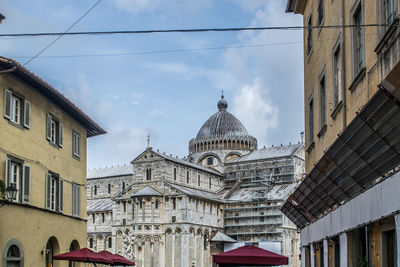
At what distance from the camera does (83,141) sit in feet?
105

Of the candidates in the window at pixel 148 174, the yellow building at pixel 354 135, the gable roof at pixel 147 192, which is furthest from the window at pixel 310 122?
the window at pixel 148 174

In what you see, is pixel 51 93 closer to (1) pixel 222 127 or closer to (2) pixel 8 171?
(2) pixel 8 171

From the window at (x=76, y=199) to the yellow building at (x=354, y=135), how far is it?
Result: 41.5 feet

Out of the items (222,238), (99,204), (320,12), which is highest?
(320,12)

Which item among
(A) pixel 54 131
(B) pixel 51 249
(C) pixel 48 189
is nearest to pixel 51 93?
(A) pixel 54 131

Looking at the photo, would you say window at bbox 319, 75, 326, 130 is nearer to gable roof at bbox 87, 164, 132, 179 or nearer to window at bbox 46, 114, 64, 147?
window at bbox 46, 114, 64, 147

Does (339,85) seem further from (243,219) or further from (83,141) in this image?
(243,219)

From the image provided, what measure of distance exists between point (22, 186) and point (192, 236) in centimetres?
5691

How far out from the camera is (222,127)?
98.0 meters

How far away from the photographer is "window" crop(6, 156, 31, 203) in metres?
21.9

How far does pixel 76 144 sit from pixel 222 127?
68090mm

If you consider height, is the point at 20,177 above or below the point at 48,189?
above

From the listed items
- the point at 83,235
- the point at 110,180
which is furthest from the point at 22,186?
the point at 110,180

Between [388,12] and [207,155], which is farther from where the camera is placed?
[207,155]
